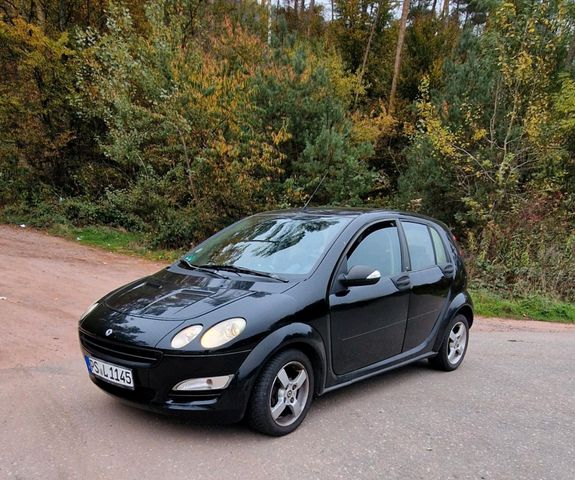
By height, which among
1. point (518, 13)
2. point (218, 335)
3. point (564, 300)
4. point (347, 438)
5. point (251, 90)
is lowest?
point (564, 300)

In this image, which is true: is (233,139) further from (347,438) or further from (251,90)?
(347,438)

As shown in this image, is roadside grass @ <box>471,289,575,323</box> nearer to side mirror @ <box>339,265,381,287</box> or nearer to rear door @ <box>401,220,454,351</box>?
rear door @ <box>401,220,454,351</box>

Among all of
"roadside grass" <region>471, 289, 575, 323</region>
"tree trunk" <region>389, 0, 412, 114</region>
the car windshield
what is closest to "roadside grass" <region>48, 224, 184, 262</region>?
"roadside grass" <region>471, 289, 575, 323</region>

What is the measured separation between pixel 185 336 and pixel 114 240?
11503 millimetres

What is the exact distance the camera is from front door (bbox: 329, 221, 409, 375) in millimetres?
4203

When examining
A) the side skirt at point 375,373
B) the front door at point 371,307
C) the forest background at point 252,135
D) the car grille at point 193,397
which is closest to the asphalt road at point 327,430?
the side skirt at point 375,373

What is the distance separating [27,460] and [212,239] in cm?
249

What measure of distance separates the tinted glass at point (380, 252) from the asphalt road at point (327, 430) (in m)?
1.15

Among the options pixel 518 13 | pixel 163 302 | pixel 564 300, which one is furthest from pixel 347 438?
pixel 518 13

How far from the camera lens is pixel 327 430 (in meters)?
3.94

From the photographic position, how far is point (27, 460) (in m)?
3.35

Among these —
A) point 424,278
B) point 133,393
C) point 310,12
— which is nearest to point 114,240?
point 424,278

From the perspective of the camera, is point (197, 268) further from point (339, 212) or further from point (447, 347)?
point (447, 347)

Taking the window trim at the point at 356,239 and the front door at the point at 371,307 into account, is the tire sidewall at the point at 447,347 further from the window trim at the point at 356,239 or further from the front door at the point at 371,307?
the window trim at the point at 356,239
